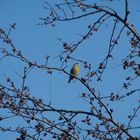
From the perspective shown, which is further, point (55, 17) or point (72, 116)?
point (72, 116)

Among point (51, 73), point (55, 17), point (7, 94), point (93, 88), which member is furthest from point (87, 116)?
point (55, 17)

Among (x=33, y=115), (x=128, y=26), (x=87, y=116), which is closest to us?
(x=128, y=26)

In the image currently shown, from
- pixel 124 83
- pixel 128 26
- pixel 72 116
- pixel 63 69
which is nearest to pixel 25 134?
pixel 72 116

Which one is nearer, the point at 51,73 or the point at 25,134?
the point at 25,134

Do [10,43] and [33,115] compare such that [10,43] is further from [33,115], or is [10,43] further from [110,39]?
[110,39]

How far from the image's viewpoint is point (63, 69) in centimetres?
679

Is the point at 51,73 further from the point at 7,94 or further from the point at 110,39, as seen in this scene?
the point at 110,39

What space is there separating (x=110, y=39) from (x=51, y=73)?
1.49 metres

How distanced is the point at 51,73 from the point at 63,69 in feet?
1.09

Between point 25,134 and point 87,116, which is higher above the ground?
point 87,116

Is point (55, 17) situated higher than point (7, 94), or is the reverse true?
point (55, 17)

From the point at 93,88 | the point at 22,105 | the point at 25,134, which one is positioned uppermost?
the point at 93,88

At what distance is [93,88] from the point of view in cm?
697

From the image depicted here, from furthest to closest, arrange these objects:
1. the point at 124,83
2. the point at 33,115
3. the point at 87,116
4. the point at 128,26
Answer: the point at 87,116, the point at 33,115, the point at 124,83, the point at 128,26
